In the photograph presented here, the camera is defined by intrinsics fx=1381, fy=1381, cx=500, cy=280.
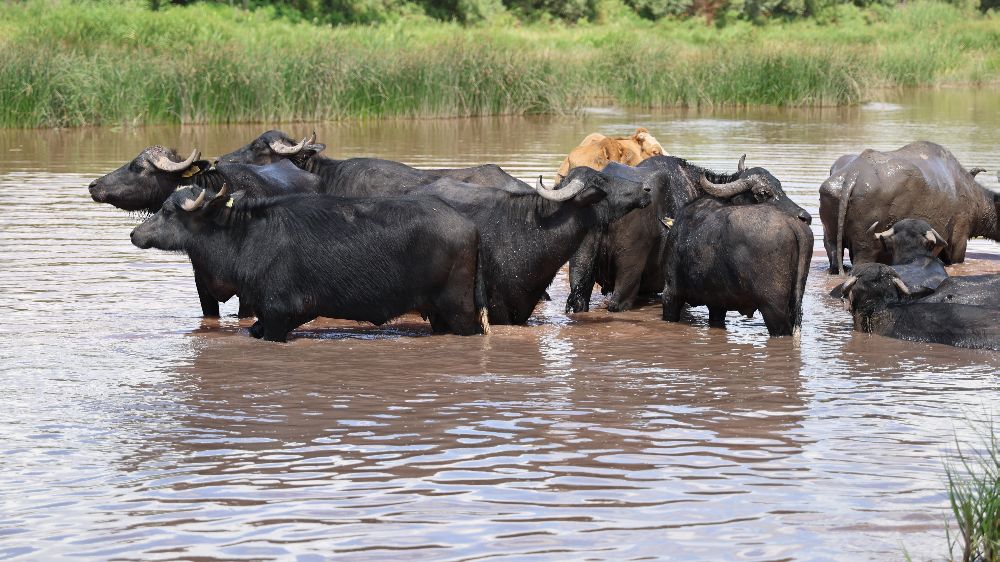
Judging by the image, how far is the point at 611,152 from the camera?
13.8 m

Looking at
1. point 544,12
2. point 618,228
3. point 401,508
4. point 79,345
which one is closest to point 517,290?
point 618,228

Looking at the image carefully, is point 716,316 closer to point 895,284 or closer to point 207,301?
point 895,284

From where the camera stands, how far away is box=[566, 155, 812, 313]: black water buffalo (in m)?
11.0

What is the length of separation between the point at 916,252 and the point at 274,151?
5.61 meters

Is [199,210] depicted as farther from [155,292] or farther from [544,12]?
[544,12]

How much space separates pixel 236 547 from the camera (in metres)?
5.50

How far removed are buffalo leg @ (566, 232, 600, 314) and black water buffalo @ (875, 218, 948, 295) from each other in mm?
2332

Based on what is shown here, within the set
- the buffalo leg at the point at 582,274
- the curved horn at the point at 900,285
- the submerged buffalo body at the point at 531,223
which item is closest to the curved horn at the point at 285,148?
the submerged buffalo body at the point at 531,223

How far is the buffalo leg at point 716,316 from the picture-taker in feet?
34.2

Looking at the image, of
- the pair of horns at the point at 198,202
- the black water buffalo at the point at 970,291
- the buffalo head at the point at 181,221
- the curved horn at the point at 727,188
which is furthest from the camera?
the curved horn at the point at 727,188

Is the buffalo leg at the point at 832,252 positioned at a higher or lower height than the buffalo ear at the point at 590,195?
lower

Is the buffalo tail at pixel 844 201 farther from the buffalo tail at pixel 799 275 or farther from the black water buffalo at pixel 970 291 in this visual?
the buffalo tail at pixel 799 275

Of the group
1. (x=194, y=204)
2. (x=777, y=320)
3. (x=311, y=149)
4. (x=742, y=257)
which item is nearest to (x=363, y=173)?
(x=311, y=149)

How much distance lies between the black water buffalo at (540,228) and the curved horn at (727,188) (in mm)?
525
